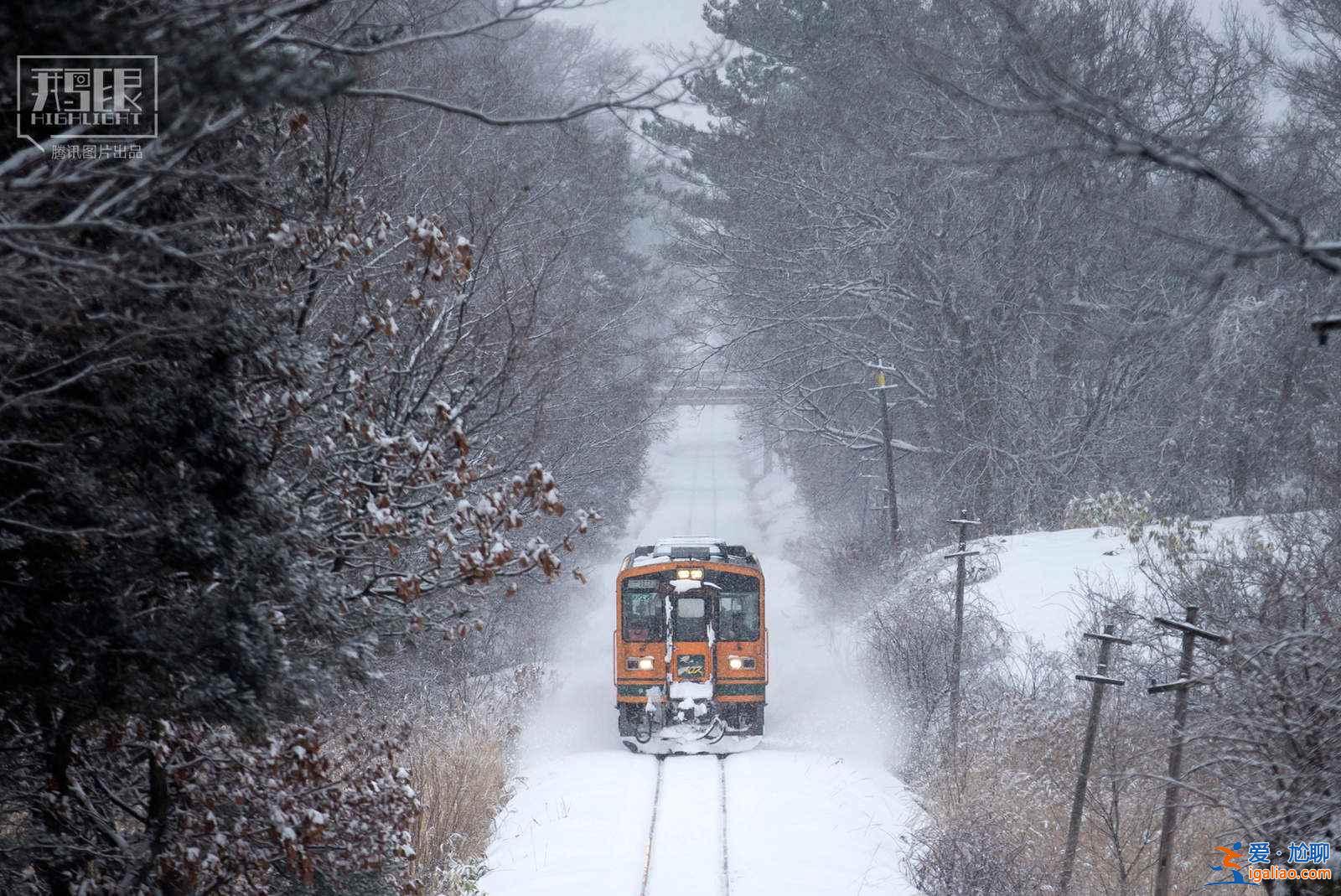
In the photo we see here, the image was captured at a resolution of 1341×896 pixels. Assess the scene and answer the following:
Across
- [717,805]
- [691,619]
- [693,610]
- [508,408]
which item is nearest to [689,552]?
[693,610]

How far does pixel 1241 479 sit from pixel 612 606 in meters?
16.7

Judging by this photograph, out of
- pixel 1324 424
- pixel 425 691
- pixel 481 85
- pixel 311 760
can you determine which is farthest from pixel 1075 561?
pixel 311 760

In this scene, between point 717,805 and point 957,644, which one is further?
point 957,644

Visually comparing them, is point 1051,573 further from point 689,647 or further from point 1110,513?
point 689,647

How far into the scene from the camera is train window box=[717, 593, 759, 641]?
16391 millimetres

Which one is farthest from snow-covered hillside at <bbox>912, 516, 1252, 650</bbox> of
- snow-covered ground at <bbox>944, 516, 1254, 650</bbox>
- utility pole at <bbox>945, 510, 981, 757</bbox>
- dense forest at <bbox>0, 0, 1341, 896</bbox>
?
utility pole at <bbox>945, 510, 981, 757</bbox>

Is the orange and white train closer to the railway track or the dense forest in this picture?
the railway track

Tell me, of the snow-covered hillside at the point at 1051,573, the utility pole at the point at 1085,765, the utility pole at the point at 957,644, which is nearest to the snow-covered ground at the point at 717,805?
the utility pole at the point at 957,644

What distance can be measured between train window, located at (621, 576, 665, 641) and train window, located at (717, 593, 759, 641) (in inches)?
35.5

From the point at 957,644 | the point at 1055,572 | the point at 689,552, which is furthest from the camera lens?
the point at 1055,572

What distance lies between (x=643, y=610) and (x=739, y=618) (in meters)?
1.44

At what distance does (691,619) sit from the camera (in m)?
16.5

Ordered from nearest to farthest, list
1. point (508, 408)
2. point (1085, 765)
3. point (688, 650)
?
1. point (508, 408)
2. point (1085, 765)
3. point (688, 650)

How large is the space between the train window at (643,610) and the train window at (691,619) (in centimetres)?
23
